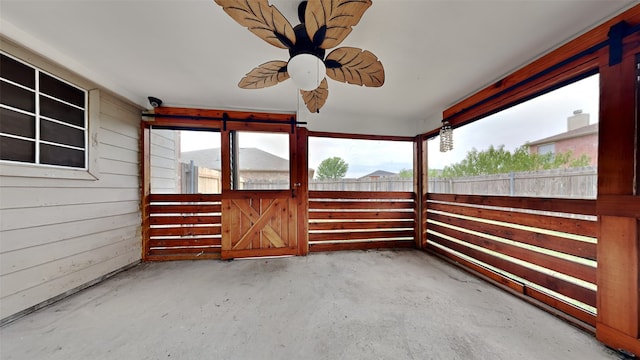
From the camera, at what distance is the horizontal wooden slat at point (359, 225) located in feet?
9.95

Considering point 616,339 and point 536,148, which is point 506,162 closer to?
point 536,148

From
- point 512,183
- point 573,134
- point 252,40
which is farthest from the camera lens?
point 512,183

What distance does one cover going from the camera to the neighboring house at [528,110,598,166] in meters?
1.45

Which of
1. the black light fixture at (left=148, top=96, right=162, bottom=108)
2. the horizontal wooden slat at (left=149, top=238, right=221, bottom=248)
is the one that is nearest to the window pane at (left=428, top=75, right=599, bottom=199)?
the horizontal wooden slat at (left=149, top=238, right=221, bottom=248)

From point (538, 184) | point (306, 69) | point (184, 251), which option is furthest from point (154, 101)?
point (538, 184)

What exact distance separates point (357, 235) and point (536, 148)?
2210 millimetres

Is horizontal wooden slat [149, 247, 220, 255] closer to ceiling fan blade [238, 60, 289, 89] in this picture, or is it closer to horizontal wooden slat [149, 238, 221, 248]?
horizontal wooden slat [149, 238, 221, 248]

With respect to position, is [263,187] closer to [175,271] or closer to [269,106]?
[269,106]

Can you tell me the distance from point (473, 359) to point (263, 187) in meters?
2.55

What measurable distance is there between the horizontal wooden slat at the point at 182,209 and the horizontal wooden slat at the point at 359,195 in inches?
54.2

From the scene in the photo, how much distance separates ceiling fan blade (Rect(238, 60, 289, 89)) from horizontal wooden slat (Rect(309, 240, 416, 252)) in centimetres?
229

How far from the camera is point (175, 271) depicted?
7.63 feet

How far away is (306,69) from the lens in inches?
45.0

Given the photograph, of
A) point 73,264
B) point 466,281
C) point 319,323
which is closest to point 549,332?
point 466,281
